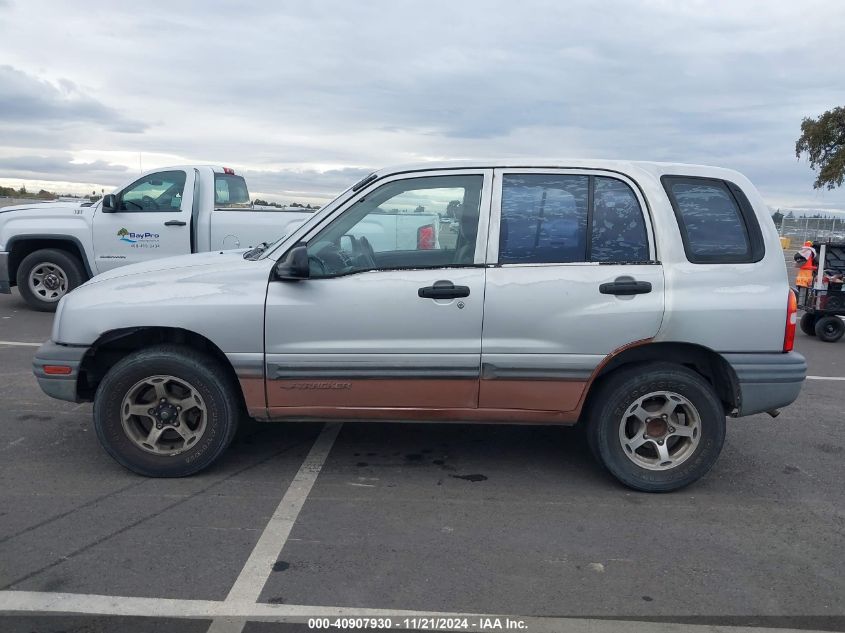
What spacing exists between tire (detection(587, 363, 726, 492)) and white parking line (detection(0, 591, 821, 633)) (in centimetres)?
134

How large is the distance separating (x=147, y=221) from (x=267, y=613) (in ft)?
25.4

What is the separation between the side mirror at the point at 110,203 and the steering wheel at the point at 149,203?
0.35m

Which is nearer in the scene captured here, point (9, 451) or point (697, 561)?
point (697, 561)

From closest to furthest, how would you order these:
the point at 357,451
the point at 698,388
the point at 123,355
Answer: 1. the point at 698,388
2. the point at 123,355
3. the point at 357,451

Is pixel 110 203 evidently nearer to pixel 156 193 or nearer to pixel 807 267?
pixel 156 193

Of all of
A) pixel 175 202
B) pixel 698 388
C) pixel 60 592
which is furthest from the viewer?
pixel 175 202

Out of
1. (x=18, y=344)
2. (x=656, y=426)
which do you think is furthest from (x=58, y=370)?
(x=18, y=344)

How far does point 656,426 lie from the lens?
434 centimetres

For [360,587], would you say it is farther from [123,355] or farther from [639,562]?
[123,355]

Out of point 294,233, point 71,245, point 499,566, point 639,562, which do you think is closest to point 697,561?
point 639,562

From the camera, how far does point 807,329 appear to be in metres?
10.4

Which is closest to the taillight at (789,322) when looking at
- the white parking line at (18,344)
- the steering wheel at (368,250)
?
the steering wheel at (368,250)

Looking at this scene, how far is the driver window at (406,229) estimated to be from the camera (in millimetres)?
4234

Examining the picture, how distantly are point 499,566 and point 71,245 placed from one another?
868cm
